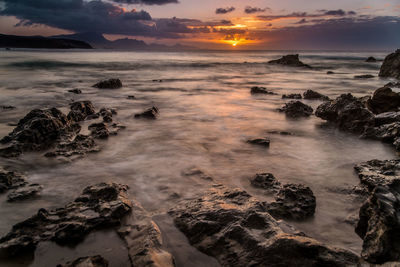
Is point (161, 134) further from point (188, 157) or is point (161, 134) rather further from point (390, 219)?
point (390, 219)

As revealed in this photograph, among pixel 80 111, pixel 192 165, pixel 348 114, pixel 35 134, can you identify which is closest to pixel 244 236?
pixel 192 165

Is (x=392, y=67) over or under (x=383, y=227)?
over

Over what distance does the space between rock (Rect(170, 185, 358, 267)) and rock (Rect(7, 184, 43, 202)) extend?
195cm

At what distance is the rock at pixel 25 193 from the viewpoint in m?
3.52

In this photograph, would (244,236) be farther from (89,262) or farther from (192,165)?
(192,165)

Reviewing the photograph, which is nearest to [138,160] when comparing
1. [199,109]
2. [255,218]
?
[255,218]

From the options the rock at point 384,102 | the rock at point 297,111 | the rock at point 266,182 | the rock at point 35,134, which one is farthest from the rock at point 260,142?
the rock at point 384,102

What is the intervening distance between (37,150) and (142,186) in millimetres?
2577

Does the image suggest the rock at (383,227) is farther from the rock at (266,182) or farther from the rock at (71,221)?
the rock at (71,221)

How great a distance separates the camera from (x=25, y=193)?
3.63m

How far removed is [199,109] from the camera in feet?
33.6

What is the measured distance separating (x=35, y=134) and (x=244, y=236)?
4.80 meters

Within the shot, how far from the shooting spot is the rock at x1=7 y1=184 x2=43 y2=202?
3.52 metres

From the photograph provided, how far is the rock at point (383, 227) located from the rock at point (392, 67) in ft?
80.5
